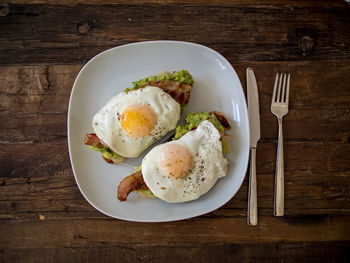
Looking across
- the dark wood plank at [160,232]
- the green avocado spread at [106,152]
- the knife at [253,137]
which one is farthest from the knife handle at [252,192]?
the green avocado spread at [106,152]

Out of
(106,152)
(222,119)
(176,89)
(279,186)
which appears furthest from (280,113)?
(106,152)

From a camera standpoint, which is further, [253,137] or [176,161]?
[253,137]

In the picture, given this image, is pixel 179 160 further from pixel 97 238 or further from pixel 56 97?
pixel 56 97

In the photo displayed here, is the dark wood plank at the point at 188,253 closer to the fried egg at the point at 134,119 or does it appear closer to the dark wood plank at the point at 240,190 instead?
the dark wood plank at the point at 240,190

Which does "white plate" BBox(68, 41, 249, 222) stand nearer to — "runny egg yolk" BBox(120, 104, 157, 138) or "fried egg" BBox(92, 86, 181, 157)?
"fried egg" BBox(92, 86, 181, 157)

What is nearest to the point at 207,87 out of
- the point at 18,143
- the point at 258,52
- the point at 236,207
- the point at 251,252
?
the point at 258,52

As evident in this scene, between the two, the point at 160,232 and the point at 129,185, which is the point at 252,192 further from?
the point at 129,185
